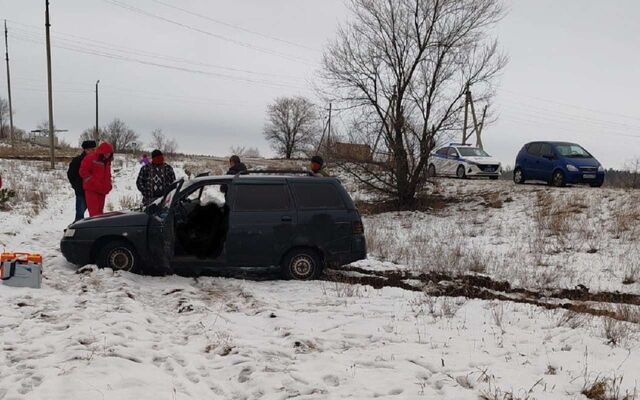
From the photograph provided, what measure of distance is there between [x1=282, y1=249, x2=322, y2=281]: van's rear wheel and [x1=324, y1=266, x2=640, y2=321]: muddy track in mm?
353

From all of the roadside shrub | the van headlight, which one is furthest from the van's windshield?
the roadside shrub

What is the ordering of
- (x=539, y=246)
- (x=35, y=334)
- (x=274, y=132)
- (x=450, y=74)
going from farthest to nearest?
1. (x=274, y=132)
2. (x=450, y=74)
3. (x=539, y=246)
4. (x=35, y=334)

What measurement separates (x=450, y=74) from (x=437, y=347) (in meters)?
14.8

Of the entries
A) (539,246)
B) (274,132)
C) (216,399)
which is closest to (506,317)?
(216,399)

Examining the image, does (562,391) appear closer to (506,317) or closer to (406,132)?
(506,317)

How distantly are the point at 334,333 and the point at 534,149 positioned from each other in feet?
53.0

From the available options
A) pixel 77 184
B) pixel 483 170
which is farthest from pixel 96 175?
pixel 483 170

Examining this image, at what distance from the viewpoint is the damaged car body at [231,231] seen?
287 inches

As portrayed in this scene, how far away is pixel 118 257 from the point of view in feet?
24.0

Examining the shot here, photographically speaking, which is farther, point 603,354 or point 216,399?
point 603,354

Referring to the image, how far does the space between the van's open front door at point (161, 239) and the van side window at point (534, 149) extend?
15.4 meters

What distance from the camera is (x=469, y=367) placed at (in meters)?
4.34

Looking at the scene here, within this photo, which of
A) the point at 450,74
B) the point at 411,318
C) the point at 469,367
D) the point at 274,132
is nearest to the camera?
the point at 469,367

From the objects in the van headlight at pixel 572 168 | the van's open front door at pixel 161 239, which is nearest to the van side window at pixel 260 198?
the van's open front door at pixel 161 239
